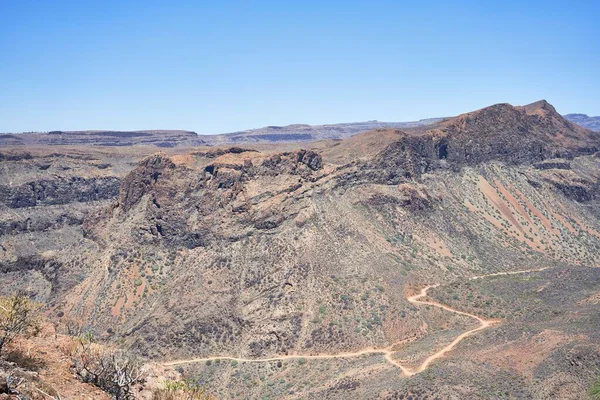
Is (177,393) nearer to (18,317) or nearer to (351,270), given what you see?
(18,317)

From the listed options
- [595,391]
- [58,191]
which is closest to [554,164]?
[595,391]

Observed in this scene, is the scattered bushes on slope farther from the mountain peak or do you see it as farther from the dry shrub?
the mountain peak

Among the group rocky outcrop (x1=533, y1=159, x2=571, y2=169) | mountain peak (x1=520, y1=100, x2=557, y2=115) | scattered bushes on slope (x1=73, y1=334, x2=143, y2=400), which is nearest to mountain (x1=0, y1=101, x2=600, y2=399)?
rocky outcrop (x1=533, y1=159, x2=571, y2=169)

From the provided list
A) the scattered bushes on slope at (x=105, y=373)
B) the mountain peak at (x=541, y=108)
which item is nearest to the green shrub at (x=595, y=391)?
the scattered bushes on slope at (x=105, y=373)

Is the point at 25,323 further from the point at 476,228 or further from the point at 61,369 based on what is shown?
the point at 476,228

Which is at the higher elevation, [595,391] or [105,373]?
[105,373]

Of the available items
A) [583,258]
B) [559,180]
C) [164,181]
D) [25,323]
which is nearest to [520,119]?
[559,180]

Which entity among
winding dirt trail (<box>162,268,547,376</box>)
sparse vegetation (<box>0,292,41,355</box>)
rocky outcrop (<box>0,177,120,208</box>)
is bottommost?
winding dirt trail (<box>162,268,547,376</box>)

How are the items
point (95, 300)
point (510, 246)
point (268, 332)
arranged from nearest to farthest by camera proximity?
point (268, 332)
point (95, 300)
point (510, 246)
